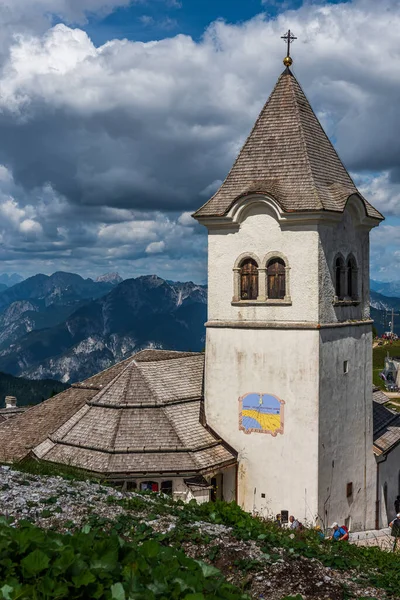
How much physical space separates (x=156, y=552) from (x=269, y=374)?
47.9 feet

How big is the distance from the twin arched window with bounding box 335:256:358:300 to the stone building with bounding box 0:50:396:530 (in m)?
0.06

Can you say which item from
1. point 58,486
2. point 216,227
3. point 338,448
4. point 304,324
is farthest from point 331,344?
point 58,486

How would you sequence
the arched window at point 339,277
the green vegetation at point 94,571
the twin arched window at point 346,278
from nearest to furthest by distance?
the green vegetation at point 94,571 → the arched window at point 339,277 → the twin arched window at point 346,278

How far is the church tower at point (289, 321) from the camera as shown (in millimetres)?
21531

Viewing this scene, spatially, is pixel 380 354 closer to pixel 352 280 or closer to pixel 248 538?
pixel 352 280

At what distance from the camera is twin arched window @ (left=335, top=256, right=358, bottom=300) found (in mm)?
23141

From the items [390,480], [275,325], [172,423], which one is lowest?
[390,480]

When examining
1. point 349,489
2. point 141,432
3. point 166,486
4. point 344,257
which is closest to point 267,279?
point 344,257

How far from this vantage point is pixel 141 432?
70.4 feet

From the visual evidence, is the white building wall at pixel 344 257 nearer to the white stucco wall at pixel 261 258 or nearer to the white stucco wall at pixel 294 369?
the white stucco wall at pixel 294 369

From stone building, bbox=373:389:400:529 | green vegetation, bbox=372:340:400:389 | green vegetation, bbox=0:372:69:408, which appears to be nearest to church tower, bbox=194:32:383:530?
stone building, bbox=373:389:400:529

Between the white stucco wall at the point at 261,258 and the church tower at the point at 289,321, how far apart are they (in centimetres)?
4

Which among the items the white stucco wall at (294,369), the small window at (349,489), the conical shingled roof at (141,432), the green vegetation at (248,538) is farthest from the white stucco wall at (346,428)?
the green vegetation at (248,538)

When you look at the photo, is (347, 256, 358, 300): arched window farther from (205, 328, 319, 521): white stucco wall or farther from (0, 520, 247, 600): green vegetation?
(0, 520, 247, 600): green vegetation
